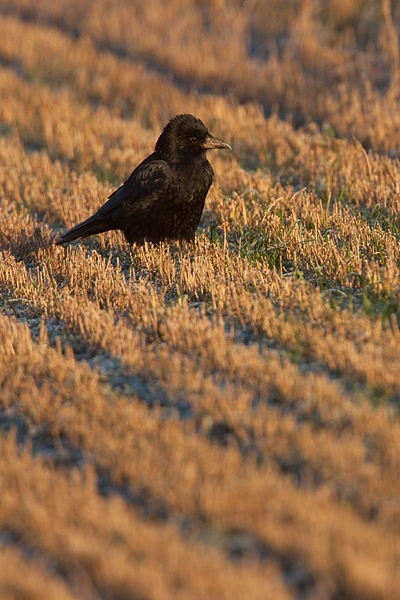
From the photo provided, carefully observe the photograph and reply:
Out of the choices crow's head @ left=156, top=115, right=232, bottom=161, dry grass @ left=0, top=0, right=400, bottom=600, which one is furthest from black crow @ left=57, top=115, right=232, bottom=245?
dry grass @ left=0, top=0, right=400, bottom=600

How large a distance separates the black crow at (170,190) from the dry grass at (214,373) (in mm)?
202

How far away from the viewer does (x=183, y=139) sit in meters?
6.44

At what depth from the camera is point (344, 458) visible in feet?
11.0

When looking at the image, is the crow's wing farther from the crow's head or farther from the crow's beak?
the crow's beak

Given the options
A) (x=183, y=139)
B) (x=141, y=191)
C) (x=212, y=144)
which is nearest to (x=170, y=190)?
(x=141, y=191)

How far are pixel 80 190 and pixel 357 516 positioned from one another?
5.97 metres

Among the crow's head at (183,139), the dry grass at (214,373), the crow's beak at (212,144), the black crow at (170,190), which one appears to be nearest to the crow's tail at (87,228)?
the black crow at (170,190)

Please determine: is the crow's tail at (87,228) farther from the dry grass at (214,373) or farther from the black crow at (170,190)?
the dry grass at (214,373)

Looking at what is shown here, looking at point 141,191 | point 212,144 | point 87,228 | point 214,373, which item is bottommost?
point 214,373

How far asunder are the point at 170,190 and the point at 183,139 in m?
0.50

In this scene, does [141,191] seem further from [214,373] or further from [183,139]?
[214,373]

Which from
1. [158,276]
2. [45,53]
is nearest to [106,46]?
[45,53]

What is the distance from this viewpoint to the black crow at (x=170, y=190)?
247 inches

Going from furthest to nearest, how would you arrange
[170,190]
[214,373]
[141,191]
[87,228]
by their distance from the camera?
[87,228]
[141,191]
[170,190]
[214,373]
